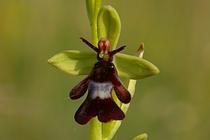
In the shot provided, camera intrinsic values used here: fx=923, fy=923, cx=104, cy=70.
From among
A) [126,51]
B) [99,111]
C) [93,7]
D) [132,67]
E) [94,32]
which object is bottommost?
[126,51]

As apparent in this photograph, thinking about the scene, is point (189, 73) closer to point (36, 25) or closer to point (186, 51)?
point (186, 51)

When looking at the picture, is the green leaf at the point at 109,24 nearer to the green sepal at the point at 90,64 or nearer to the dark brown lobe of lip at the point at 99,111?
the green sepal at the point at 90,64

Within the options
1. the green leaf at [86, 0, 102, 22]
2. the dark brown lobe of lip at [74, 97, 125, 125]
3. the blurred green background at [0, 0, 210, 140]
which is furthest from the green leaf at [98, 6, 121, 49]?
the blurred green background at [0, 0, 210, 140]

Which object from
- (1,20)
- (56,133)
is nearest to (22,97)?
(56,133)

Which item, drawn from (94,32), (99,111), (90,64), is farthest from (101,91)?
→ (94,32)

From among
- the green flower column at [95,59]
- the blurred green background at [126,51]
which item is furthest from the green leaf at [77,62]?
the blurred green background at [126,51]

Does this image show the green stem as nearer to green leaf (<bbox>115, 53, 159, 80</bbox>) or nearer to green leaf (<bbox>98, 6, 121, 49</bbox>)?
green leaf (<bbox>98, 6, 121, 49</bbox>)

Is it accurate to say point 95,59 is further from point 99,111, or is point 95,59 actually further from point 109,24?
point 99,111
